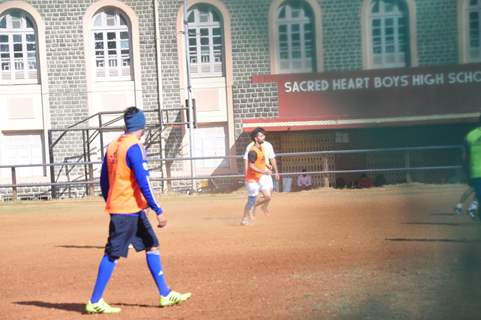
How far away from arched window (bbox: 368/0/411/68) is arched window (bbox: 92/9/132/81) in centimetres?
139

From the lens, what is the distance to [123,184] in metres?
4.54

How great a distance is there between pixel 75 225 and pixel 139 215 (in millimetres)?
6445

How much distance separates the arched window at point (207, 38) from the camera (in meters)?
2.63

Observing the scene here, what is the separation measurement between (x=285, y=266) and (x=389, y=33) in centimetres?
415

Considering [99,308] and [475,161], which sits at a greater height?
[475,161]

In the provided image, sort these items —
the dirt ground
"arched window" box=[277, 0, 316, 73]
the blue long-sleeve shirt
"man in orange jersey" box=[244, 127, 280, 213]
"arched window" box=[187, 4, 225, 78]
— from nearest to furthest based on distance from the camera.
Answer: "arched window" box=[277, 0, 316, 73] < "arched window" box=[187, 4, 225, 78] < the dirt ground < the blue long-sleeve shirt < "man in orange jersey" box=[244, 127, 280, 213]

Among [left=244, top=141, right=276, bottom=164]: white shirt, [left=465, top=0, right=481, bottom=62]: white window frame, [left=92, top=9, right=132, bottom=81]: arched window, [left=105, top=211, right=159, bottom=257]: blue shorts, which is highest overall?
[left=92, top=9, right=132, bottom=81]: arched window

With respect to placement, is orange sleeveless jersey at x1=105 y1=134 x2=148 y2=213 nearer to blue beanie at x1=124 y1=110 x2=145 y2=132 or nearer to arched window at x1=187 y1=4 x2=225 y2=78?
blue beanie at x1=124 y1=110 x2=145 y2=132

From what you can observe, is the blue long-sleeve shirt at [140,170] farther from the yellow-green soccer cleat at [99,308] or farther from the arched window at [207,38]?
the arched window at [207,38]

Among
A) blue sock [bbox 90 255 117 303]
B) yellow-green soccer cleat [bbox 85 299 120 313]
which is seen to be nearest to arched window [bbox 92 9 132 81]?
blue sock [bbox 90 255 117 303]

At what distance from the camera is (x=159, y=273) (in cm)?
462

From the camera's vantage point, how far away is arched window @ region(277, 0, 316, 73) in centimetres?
197

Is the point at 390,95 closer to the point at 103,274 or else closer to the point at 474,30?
the point at 474,30

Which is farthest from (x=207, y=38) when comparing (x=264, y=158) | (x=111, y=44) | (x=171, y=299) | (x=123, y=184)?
(x=264, y=158)
